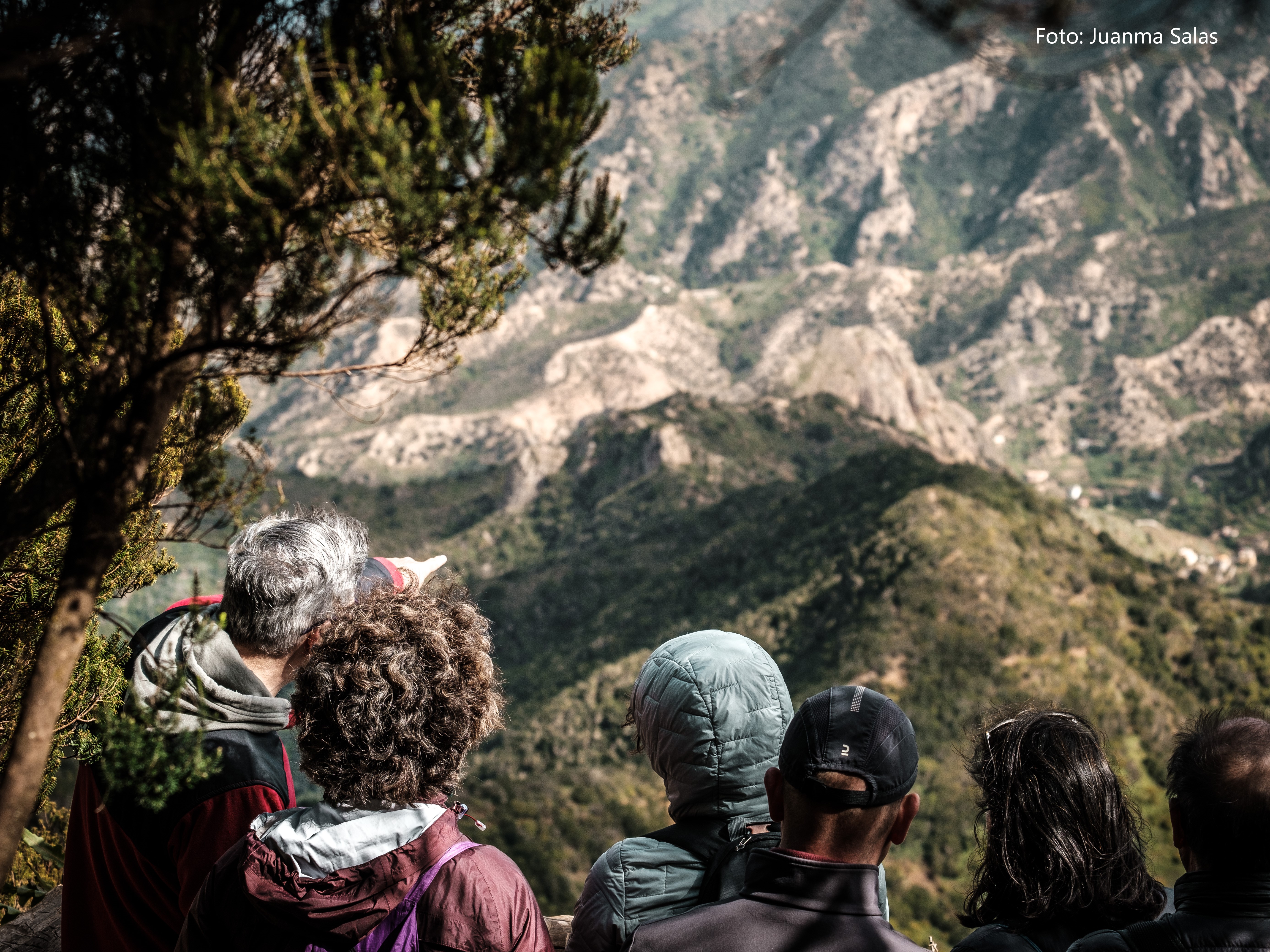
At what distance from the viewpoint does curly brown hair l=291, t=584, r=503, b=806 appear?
7.38ft

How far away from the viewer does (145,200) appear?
255cm

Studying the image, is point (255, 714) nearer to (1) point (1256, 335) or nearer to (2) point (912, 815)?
(2) point (912, 815)

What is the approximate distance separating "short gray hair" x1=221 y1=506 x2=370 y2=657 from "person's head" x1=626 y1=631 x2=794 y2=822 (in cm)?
99

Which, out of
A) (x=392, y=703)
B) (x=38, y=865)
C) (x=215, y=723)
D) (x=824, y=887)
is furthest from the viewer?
(x=38, y=865)

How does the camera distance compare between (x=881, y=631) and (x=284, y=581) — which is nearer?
(x=284, y=581)

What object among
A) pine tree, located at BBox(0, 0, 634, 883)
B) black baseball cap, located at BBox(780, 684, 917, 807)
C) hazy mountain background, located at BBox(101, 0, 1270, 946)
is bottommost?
hazy mountain background, located at BBox(101, 0, 1270, 946)

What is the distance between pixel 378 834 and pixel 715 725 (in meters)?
0.91

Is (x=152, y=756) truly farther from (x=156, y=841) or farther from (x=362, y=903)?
(x=362, y=903)

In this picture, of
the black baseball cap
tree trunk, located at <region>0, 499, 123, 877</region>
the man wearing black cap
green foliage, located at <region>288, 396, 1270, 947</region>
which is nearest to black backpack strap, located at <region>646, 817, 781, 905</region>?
the man wearing black cap

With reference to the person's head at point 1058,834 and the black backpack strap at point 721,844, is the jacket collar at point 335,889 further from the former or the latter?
the person's head at point 1058,834

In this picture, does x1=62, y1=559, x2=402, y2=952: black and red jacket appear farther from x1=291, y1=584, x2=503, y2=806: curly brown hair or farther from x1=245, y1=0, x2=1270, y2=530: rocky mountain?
x1=245, y1=0, x2=1270, y2=530: rocky mountain

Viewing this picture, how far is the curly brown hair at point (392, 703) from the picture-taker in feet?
7.38

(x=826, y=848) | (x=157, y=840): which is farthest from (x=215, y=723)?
(x=826, y=848)

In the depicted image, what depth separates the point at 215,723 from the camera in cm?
262
